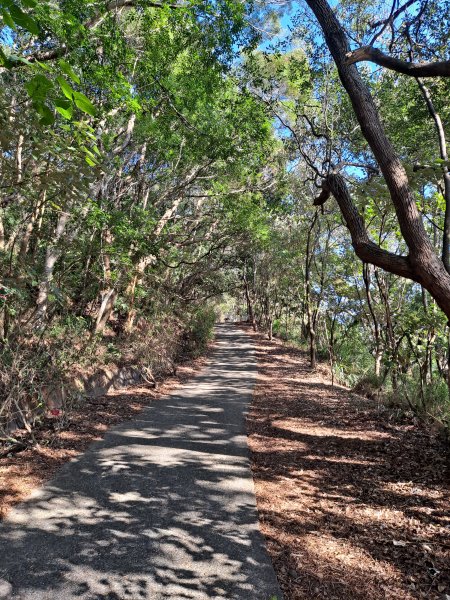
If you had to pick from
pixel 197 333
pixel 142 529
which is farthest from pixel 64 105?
pixel 197 333

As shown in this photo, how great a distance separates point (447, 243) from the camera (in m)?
5.06

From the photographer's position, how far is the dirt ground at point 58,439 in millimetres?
4633

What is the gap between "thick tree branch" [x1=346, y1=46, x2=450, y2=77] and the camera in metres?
3.19

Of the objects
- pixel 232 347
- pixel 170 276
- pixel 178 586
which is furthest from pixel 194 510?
pixel 232 347

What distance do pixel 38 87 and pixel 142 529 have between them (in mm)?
3828

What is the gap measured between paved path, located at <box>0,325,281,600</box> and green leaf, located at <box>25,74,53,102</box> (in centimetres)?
329

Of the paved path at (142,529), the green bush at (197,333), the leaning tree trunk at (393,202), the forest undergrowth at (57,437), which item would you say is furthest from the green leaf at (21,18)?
the green bush at (197,333)

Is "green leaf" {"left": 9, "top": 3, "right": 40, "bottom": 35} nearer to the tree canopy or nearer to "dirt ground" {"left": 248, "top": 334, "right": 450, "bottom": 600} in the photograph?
the tree canopy

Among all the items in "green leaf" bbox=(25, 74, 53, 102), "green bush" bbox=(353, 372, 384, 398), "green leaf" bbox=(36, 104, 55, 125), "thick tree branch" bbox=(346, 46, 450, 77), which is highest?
"thick tree branch" bbox=(346, 46, 450, 77)

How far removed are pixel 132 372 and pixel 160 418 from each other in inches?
146

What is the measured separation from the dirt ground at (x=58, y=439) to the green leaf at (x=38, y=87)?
4092 mm

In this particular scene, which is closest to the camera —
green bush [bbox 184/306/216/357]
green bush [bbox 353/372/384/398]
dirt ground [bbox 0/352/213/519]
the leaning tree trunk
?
the leaning tree trunk

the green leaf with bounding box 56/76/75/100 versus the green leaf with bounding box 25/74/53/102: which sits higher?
the green leaf with bounding box 25/74/53/102

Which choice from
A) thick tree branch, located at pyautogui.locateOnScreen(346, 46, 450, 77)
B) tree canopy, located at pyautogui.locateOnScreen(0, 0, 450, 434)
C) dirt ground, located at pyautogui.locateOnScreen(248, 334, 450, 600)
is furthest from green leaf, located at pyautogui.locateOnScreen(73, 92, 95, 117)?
dirt ground, located at pyautogui.locateOnScreen(248, 334, 450, 600)
